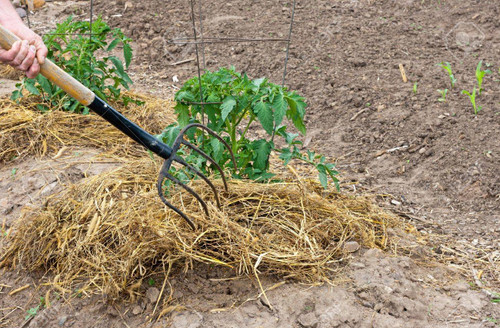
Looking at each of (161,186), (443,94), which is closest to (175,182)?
(161,186)

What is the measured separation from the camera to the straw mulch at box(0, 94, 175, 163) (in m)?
3.34

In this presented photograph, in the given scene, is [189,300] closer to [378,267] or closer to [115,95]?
[378,267]

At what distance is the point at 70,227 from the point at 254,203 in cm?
90

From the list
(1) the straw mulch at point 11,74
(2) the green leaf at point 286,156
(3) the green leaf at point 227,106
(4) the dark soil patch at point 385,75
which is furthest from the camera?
(1) the straw mulch at point 11,74

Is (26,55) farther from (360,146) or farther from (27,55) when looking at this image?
(360,146)

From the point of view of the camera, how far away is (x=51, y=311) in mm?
2240

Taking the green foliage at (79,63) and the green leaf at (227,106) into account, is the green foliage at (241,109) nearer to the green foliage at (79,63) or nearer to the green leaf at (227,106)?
the green leaf at (227,106)

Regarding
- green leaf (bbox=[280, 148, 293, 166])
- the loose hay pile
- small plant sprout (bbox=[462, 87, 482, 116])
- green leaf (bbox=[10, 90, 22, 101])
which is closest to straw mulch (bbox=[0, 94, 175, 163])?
green leaf (bbox=[10, 90, 22, 101])

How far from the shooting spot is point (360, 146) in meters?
3.86

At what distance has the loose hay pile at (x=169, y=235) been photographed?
2320mm

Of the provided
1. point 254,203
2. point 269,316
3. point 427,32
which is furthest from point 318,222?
point 427,32

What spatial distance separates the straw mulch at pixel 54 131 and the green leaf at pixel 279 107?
4.17ft

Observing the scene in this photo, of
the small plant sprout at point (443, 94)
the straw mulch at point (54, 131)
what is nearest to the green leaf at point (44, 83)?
the straw mulch at point (54, 131)

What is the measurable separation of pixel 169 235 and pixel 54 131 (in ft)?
5.13
